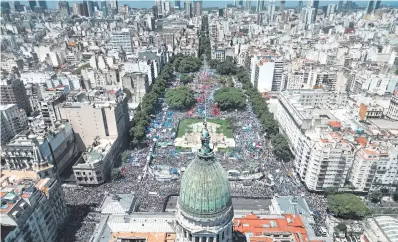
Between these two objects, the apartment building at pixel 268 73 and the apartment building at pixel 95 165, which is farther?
the apartment building at pixel 268 73

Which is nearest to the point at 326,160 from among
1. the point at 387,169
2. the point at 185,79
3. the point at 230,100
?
the point at 387,169

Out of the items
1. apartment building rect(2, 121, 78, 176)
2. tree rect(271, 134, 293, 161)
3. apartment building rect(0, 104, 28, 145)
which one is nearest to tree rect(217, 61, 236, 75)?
tree rect(271, 134, 293, 161)

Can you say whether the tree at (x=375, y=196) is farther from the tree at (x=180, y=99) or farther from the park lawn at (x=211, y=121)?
the tree at (x=180, y=99)

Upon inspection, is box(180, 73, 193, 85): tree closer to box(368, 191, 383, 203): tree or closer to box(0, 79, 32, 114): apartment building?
box(0, 79, 32, 114): apartment building

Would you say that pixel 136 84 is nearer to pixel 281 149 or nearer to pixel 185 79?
pixel 185 79

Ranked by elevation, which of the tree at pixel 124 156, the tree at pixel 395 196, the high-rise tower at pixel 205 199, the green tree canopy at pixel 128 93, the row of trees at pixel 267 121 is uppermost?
the high-rise tower at pixel 205 199

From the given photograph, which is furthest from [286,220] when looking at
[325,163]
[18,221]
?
[18,221]

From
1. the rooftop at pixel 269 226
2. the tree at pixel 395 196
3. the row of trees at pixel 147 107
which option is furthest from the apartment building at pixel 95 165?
the tree at pixel 395 196
